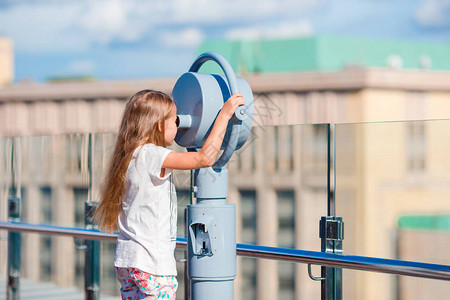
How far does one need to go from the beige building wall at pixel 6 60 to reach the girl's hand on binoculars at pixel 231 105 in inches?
1750

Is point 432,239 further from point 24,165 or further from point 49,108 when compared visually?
point 24,165

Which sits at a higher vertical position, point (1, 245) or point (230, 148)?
point (230, 148)

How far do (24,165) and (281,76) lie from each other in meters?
30.7

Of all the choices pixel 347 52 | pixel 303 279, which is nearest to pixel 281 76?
pixel 347 52

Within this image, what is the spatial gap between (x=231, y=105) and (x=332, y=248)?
2.85 ft

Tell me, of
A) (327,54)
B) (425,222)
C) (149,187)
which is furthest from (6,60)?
(149,187)

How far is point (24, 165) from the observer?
18.9ft

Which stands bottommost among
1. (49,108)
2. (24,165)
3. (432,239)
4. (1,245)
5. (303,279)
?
(303,279)

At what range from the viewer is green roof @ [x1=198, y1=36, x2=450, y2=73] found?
3086cm

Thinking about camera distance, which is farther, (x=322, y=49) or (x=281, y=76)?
(x=281, y=76)

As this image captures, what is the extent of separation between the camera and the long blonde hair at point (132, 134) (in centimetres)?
273

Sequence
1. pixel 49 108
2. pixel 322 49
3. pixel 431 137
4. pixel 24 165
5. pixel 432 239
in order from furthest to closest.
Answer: pixel 49 108, pixel 322 49, pixel 432 239, pixel 24 165, pixel 431 137

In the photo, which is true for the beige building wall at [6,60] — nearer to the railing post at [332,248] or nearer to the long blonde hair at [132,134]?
the railing post at [332,248]

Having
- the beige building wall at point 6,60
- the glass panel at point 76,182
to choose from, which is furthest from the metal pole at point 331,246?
the beige building wall at point 6,60
